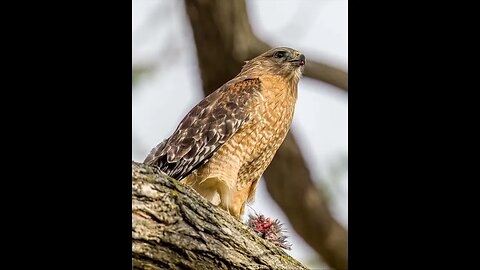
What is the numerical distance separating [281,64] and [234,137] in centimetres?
77

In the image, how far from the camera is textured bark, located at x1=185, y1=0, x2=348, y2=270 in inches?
251

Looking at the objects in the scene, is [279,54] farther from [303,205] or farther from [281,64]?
[303,205]

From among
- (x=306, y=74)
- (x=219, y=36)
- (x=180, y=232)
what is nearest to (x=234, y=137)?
(x=219, y=36)

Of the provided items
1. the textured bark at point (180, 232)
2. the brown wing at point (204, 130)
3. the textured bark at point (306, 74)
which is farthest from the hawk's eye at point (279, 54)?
the textured bark at point (180, 232)

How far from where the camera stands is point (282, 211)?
681 centimetres

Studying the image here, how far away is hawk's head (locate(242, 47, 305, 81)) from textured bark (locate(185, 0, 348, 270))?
99 cm

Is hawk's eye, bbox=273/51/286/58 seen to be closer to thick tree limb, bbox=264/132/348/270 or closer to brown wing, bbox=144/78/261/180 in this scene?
brown wing, bbox=144/78/261/180

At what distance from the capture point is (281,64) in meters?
5.25

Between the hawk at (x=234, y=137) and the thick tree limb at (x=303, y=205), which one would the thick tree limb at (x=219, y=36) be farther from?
the hawk at (x=234, y=137)

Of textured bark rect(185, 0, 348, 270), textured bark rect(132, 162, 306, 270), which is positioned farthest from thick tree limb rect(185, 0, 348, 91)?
textured bark rect(132, 162, 306, 270)

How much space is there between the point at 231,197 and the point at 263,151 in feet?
1.25
